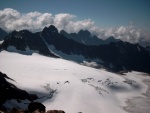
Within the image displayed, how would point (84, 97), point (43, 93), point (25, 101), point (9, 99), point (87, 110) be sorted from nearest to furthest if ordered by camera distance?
point (9, 99) → point (25, 101) → point (87, 110) → point (43, 93) → point (84, 97)

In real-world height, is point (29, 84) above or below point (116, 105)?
above

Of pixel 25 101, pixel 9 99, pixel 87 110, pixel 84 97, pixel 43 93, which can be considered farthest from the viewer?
pixel 84 97

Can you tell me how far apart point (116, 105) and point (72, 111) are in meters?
51.7

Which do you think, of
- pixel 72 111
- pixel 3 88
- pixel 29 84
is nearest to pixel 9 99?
pixel 3 88

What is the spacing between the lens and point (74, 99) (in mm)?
187875

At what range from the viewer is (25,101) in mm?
150500

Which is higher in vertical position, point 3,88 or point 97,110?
point 3,88

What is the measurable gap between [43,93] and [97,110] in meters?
44.1

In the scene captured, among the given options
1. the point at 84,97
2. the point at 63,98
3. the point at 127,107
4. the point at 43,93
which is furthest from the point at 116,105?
the point at 43,93

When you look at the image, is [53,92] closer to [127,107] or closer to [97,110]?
[97,110]

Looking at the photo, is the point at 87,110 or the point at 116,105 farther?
the point at 116,105

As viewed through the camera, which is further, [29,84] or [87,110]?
[29,84]

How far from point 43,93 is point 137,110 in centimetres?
7681

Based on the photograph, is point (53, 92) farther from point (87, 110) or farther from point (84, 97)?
point (87, 110)
